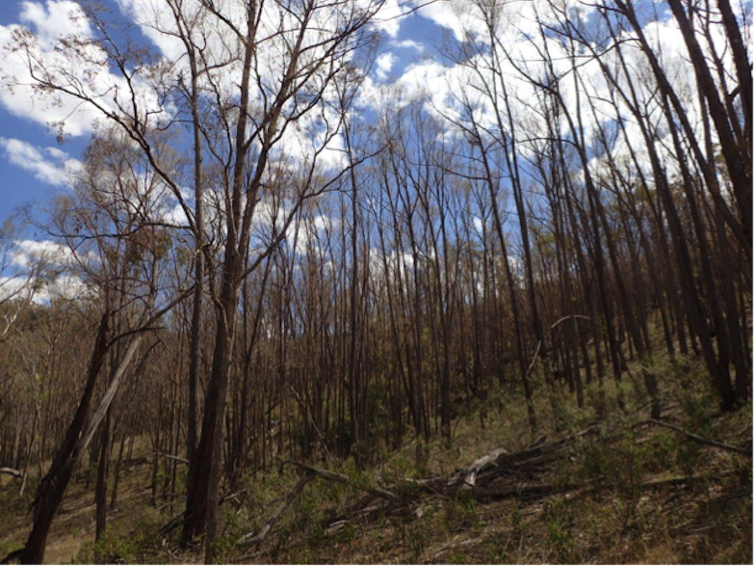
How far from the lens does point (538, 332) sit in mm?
10203

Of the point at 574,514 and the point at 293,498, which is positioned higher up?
the point at 293,498

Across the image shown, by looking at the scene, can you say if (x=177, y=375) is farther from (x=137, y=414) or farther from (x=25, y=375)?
(x=137, y=414)

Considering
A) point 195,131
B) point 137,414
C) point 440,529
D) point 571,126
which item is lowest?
point 440,529

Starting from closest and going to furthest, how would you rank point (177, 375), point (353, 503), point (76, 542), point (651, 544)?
point (651, 544), point (353, 503), point (76, 542), point (177, 375)

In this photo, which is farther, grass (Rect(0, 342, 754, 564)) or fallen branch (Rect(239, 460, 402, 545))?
fallen branch (Rect(239, 460, 402, 545))

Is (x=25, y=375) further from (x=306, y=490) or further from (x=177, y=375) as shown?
(x=306, y=490)

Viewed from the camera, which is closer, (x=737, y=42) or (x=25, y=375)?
(x=737, y=42)

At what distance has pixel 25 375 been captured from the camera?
57.7 ft

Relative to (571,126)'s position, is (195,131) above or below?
below

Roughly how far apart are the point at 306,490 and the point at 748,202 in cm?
642

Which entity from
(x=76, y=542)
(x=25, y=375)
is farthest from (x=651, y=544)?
(x=25, y=375)

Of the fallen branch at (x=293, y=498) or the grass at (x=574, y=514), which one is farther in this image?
the fallen branch at (x=293, y=498)

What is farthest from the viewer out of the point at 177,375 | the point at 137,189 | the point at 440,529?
the point at 177,375

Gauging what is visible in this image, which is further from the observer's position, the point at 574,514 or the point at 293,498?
the point at 293,498
